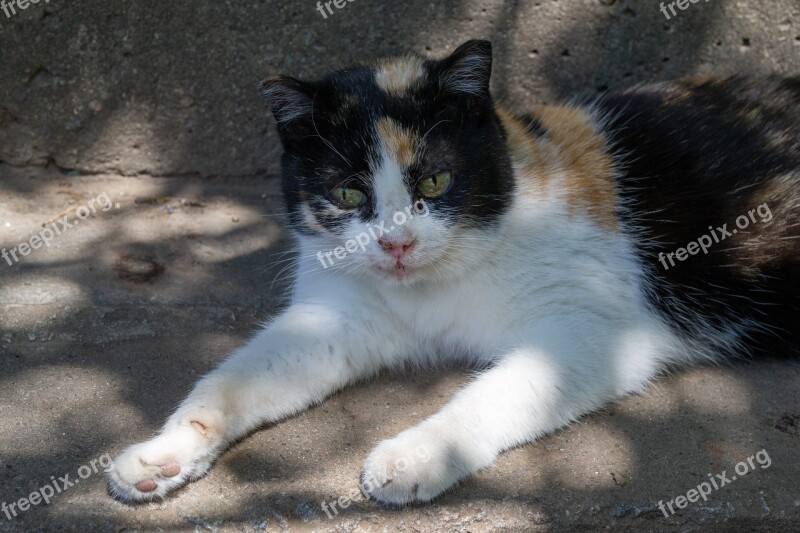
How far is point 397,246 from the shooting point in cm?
272

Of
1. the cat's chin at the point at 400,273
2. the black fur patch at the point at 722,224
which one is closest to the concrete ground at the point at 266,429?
the black fur patch at the point at 722,224

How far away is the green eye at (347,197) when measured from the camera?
2867 mm

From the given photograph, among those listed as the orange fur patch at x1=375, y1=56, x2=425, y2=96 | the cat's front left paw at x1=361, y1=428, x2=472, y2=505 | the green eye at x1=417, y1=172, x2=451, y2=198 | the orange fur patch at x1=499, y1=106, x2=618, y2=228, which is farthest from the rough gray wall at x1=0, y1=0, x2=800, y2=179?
the cat's front left paw at x1=361, y1=428, x2=472, y2=505

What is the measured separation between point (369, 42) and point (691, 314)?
6.74ft

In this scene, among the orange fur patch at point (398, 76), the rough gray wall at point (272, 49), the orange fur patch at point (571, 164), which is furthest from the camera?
the rough gray wall at point (272, 49)

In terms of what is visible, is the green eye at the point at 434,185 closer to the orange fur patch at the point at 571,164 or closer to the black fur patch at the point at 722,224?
the orange fur patch at the point at 571,164

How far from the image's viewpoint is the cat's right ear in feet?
9.26

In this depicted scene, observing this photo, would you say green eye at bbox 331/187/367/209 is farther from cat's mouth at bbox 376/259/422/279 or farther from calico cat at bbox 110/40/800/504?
cat's mouth at bbox 376/259/422/279

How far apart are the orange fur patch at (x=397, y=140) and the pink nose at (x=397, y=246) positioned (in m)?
0.27

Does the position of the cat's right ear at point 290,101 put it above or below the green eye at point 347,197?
above

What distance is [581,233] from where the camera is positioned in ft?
10.0

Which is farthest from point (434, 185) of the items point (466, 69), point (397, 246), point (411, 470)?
point (411, 470)

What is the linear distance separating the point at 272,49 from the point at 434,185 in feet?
5.58

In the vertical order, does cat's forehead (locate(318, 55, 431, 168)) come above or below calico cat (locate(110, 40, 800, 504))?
above
